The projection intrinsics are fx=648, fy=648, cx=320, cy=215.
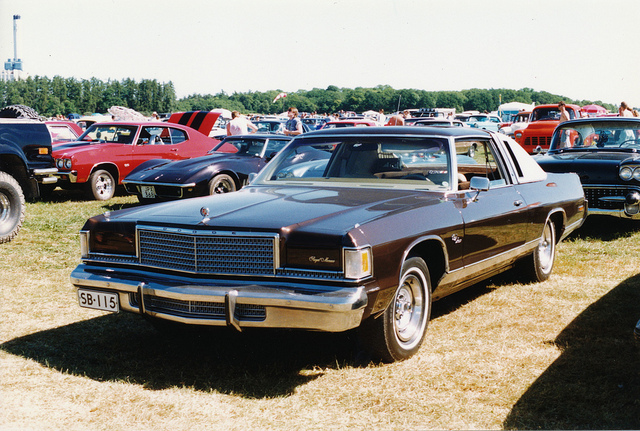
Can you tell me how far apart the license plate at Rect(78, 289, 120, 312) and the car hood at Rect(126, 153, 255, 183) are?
5807 millimetres

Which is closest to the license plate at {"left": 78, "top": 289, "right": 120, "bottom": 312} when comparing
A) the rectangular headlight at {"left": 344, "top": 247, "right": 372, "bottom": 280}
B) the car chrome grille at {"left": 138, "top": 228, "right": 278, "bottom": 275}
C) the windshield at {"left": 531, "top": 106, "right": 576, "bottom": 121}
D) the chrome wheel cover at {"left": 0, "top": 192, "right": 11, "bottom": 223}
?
the car chrome grille at {"left": 138, "top": 228, "right": 278, "bottom": 275}

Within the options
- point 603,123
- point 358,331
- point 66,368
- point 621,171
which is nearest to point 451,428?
point 358,331

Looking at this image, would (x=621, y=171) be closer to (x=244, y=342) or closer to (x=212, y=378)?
(x=244, y=342)

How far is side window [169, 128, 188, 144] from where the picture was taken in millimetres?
12859

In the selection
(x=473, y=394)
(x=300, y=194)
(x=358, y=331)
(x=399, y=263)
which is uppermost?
(x=300, y=194)

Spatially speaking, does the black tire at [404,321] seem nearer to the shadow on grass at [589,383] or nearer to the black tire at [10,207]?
the shadow on grass at [589,383]

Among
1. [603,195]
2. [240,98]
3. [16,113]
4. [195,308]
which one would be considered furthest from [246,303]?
[240,98]

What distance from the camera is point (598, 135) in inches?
367

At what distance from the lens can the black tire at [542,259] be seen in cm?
586

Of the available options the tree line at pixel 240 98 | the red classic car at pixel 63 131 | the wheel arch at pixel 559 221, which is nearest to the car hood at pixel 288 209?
the wheel arch at pixel 559 221

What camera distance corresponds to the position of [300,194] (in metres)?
4.53

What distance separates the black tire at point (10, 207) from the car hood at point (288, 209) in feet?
14.5

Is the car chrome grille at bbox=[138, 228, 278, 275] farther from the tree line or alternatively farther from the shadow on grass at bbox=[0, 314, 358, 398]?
the tree line

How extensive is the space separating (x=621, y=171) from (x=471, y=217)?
14.5 ft
